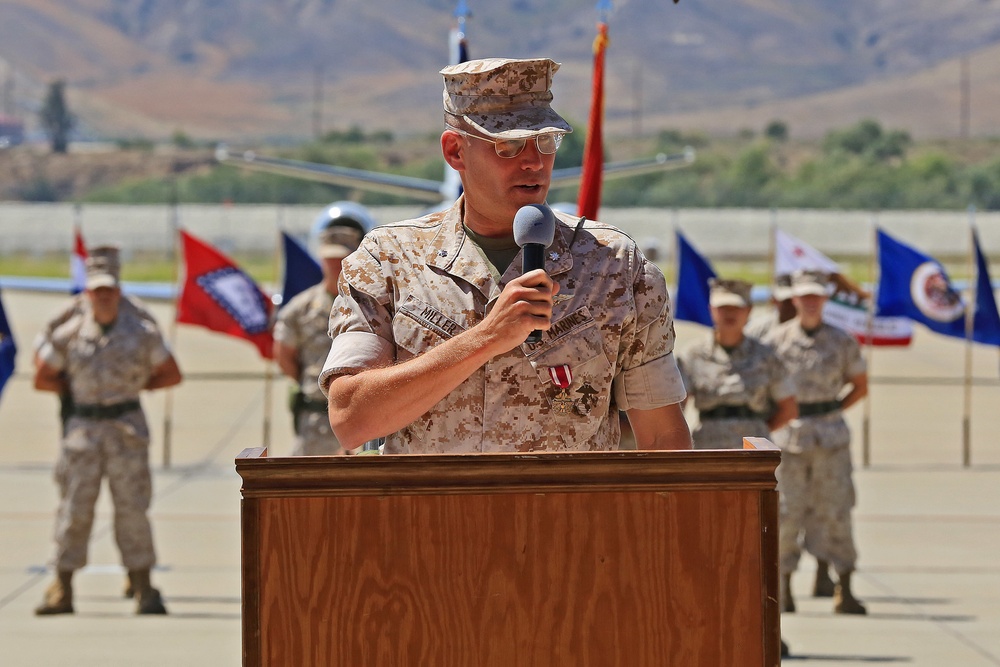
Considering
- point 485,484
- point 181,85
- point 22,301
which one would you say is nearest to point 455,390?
point 485,484

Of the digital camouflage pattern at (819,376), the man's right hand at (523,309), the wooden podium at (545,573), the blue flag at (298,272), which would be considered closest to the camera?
the wooden podium at (545,573)

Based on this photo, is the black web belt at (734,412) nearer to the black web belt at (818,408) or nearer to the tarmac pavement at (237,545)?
the black web belt at (818,408)

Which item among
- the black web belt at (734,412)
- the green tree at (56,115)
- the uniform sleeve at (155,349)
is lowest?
the black web belt at (734,412)

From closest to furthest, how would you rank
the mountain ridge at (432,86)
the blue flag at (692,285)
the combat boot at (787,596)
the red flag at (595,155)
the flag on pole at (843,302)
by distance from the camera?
1. the red flag at (595,155)
2. the combat boot at (787,596)
3. the flag on pole at (843,302)
4. the blue flag at (692,285)
5. the mountain ridge at (432,86)

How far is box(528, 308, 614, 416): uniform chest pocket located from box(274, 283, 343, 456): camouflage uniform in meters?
5.97

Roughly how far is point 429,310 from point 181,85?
189 m

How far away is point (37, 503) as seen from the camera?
511 inches

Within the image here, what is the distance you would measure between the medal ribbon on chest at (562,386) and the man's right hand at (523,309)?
1.03 feet

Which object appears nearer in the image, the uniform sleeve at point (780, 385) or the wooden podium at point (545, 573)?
the wooden podium at point (545, 573)

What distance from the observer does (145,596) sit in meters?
8.63

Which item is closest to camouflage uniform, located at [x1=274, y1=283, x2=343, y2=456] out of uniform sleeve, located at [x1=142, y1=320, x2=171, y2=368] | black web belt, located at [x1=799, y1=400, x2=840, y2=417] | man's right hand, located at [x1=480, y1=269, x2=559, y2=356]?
uniform sleeve, located at [x1=142, y1=320, x2=171, y2=368]

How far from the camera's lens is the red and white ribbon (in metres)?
2.88

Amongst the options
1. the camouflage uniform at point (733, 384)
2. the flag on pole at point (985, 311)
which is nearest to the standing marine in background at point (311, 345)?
the camouflage uniform at point (733, 384)

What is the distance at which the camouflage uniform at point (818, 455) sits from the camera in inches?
354
